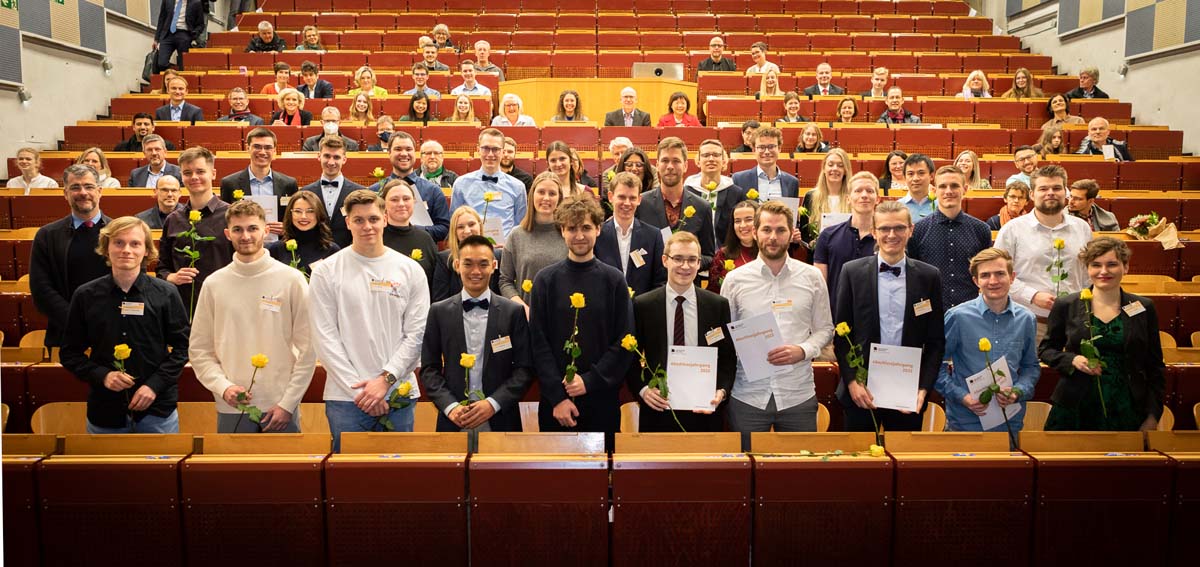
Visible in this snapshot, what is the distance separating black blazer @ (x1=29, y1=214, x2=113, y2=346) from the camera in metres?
3.98

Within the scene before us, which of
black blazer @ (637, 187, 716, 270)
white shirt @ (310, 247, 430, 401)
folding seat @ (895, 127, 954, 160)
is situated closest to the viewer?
white shirt @ (310, 247, 430, 401)

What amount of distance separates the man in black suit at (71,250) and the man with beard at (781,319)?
3.13 meters

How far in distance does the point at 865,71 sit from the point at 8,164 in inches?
391

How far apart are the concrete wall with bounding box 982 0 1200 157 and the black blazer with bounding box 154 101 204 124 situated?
9.70 meters

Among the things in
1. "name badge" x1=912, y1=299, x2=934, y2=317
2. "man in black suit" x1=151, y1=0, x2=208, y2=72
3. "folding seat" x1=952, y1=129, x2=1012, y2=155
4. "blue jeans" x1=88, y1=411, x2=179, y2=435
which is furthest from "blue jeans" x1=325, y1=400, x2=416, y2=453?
"man in black suit" x1=151, y1=0, x2=208, y2=72

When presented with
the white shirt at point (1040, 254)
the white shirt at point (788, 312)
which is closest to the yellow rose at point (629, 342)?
the white shirt at point (788, 312)

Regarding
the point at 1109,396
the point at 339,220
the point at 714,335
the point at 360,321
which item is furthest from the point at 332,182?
the point at 1109,396

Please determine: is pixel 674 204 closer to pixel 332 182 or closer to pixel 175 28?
pixel 332 182

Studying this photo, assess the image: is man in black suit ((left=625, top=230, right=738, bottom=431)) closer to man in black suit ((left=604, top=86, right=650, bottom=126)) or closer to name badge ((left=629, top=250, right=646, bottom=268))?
name badge ((left=629, top=250, right=646, bottom=268))

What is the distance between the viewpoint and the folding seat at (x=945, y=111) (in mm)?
9242

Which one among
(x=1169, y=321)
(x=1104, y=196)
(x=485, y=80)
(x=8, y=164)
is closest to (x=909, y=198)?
(x=1169, y=321)

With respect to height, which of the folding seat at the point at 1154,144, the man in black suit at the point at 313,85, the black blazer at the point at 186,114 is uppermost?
the man in black suit at the point at 313,85

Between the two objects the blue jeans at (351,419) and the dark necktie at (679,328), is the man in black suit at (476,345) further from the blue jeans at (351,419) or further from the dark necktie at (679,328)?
the dark necktie at (679,328)

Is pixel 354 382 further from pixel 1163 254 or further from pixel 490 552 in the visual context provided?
pixel 1163 254
